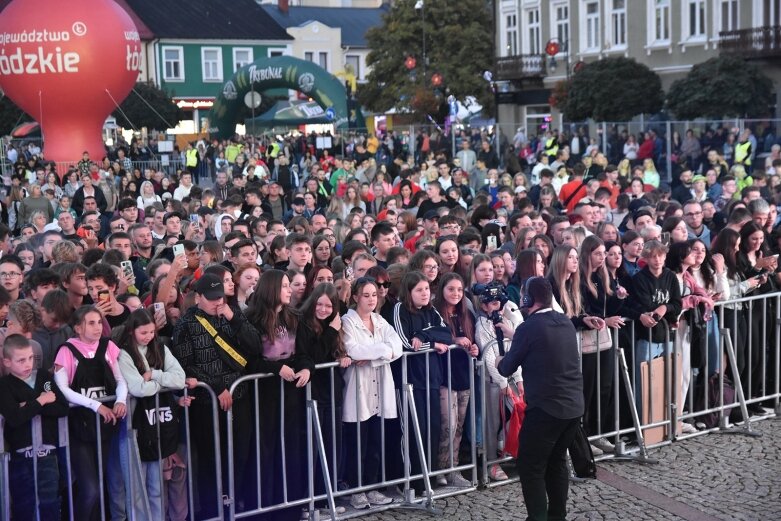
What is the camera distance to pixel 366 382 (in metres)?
7.99

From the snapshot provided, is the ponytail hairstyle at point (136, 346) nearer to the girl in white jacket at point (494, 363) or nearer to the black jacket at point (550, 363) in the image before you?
the black jacket at point (550, 363)

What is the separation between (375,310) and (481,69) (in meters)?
44.4

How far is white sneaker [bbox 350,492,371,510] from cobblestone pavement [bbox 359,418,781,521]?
0.10m

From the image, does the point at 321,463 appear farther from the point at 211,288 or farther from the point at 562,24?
the point at 562,24

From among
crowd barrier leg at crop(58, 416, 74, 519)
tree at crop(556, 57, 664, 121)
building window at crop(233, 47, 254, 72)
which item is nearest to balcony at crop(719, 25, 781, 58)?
tree at crop(556, 57, 664, 121)

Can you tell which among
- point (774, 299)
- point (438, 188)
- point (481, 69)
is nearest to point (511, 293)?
point (774, 299)

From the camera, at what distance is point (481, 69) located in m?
51.8

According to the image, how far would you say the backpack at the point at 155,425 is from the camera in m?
7.14

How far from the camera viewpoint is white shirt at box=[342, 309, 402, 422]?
789cm

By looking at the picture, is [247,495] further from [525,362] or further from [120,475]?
[525,362]

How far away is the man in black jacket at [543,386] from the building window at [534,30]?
41.4 m

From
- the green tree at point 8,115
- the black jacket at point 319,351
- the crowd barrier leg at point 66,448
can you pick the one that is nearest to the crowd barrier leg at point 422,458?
the black jacket at point 319,351

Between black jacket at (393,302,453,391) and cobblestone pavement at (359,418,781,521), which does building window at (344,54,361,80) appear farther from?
black jacket at (393,302,453,391)

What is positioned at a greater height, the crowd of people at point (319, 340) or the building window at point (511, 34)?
the building window at point (511, 34)
